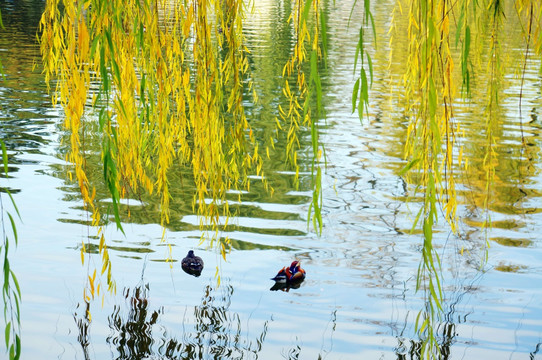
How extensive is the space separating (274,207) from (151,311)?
246 centimetres

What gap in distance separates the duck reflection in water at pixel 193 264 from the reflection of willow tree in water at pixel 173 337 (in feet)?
1.33

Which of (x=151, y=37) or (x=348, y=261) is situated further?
(x=348, y=261)

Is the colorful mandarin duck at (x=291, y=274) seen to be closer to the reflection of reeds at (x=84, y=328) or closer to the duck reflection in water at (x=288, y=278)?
the duck reflection in water at (x=288, y=278)

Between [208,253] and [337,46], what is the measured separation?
48.5ft

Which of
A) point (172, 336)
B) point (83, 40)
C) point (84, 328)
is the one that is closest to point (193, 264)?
point (172, 336)

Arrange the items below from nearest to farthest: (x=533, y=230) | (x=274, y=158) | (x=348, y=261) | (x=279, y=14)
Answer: (x=348, y=261)
(x=533, y=230)
(x=274, y=158)
(x=279, y=14)

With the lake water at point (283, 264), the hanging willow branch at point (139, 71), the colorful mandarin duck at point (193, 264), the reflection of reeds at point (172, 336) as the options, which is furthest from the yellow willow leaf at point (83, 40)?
the colorful mandarin duck at point (193, 264)

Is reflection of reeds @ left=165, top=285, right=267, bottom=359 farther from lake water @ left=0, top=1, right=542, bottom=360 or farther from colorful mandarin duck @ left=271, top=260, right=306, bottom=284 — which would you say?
colorful mandarin duck @ left=271, top=260, right=306, bottom=284

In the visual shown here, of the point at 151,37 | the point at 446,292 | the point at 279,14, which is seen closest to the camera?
the point at 151,37

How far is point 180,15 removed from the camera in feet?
10.2

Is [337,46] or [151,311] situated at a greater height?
[151,311]

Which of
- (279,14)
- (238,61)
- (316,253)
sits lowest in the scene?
(279,14)

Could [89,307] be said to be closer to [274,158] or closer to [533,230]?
[533,230]

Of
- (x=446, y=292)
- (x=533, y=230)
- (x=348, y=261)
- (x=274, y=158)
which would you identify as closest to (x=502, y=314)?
(x=446, y=292)
